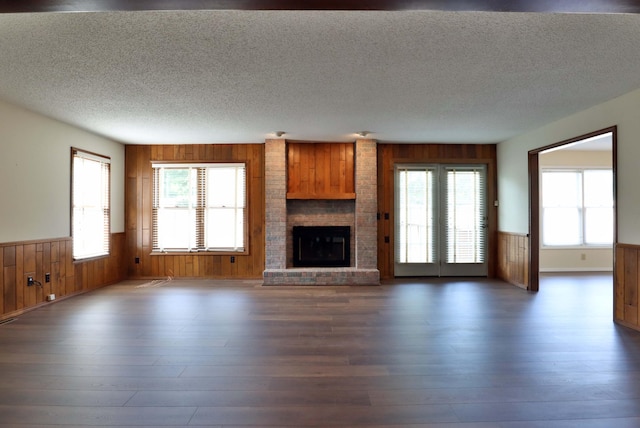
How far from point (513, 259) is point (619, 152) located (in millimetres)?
2608

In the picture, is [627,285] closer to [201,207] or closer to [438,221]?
[438,221]

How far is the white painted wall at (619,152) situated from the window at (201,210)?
187 inches

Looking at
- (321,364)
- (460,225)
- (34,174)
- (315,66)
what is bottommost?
(321,364)

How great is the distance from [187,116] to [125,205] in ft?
9.56

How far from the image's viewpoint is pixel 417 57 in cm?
289

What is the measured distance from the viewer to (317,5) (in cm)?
163

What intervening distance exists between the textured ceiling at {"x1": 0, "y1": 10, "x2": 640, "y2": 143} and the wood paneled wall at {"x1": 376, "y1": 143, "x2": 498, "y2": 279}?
1.59m

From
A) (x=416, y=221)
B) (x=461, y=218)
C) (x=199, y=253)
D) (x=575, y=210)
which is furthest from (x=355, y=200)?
(x=575, y=210)

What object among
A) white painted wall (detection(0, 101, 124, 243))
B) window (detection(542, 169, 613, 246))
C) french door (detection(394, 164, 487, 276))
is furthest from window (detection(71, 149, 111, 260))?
window (detection(542, 169, 613, 246))

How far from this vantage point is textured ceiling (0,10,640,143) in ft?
7.78

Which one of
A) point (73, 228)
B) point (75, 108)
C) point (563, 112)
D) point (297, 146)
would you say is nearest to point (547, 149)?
point (563, 112)

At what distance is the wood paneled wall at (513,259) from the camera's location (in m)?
5.73

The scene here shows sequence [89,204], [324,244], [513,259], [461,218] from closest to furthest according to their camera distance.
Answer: [89,204] → [513,259] → [324,244] → [461,218]

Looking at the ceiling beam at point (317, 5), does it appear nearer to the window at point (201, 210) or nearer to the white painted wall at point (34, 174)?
the white painted wall at point (34, 174)
